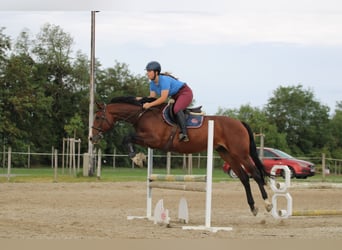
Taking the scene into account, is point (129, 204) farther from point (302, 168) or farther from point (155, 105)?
point (302, 168)

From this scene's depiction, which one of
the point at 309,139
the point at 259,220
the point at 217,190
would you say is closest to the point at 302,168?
the point at 217,190

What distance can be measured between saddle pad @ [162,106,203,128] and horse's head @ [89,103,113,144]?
2.70 feet

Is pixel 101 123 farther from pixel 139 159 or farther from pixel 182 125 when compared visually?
pixel 182 125

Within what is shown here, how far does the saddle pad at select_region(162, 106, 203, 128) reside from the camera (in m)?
9.59

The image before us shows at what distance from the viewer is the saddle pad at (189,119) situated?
31.5ft

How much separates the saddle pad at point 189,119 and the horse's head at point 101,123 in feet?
2.70

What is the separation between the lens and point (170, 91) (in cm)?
956

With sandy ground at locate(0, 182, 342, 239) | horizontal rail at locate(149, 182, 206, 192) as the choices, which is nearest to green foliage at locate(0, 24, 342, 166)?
sandy ground at locate(0, 182, 342, 239)

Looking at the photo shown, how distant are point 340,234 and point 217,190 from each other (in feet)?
32.9

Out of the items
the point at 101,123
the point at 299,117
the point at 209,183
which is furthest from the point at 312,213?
the point at 299,117

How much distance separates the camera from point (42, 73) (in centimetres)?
5034

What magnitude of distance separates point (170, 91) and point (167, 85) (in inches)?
9.0

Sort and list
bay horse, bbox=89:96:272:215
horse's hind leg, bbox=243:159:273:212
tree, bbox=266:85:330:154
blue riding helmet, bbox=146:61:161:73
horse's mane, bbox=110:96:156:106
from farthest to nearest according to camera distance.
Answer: tree, bbox=266:85:330:154
horse's hind leg, bbox=243:159:273:212
horse's mane, bbox=110:96:156:106
bay horse, bbox=89:96:272:215
blue riding helmet, bbox=146:61:161:73

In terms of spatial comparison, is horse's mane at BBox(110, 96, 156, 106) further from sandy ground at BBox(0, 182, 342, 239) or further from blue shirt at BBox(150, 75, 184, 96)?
sandy ground at BBox(0, 182, 342, 239)
